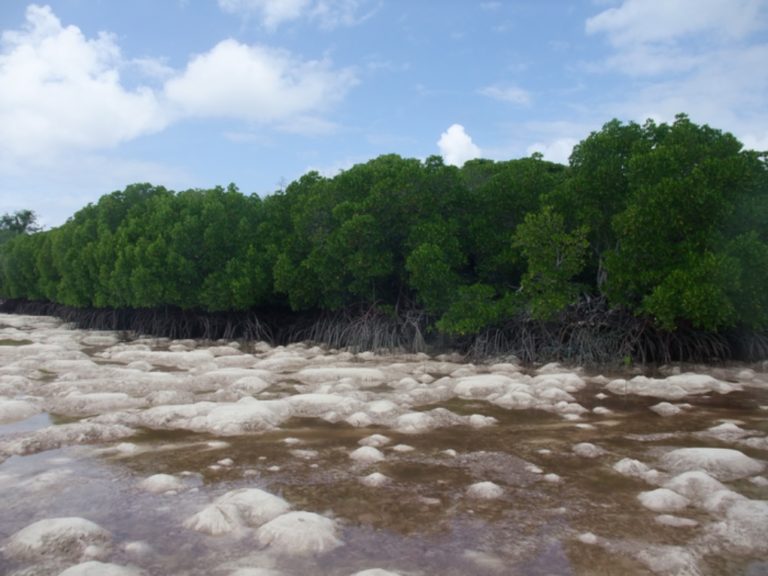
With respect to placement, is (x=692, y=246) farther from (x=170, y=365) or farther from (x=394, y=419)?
(x=170, y=365)

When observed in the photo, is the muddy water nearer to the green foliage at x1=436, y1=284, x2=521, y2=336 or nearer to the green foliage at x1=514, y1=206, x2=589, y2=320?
the green foliage at x1=514, y1=206, x2=589, y2=320

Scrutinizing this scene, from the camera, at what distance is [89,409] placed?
27.8ft

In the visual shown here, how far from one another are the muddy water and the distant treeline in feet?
8.32

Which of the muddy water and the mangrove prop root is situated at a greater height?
A: the mangrove prop root

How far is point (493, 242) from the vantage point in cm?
1552

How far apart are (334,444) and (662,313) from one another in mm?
7649

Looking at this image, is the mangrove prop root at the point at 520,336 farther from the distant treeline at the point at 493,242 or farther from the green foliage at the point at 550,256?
the green foliage at the point at 550,256

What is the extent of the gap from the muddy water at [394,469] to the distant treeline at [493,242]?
99.8 inches

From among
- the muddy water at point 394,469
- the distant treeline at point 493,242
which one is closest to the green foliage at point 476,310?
the distant treeline at point 493,242

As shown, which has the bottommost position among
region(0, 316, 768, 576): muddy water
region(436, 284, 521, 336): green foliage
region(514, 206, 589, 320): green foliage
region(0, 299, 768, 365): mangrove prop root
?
region(0, 316, 768, 576): muddy water

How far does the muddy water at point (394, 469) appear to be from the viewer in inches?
159

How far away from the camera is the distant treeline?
39.2 feet

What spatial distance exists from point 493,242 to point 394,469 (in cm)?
1039

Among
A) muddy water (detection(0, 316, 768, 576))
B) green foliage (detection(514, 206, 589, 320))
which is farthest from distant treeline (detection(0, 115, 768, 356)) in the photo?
muddy water (detection(0, 316, 768, 576))
